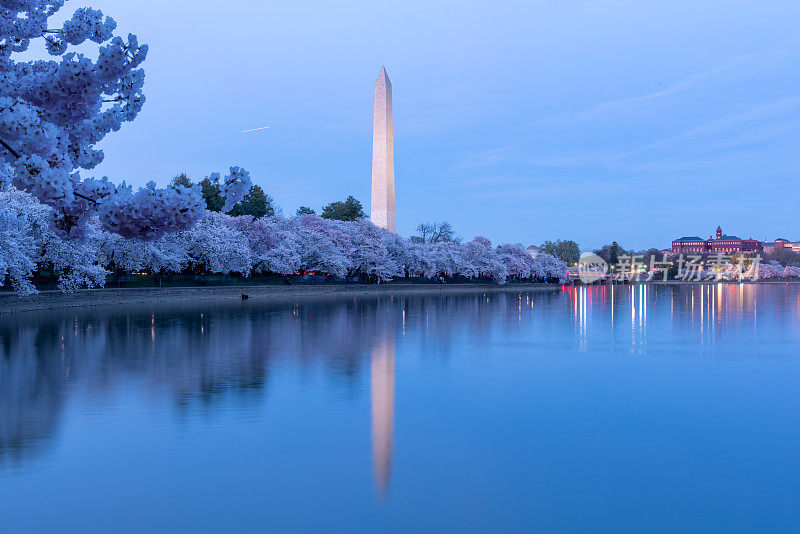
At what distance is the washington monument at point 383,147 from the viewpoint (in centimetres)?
8594

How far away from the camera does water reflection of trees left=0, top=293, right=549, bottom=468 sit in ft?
48.5

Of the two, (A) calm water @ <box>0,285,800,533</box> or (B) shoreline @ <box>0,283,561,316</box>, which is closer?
(A) calm water @ <box>0,285,800,533</box>

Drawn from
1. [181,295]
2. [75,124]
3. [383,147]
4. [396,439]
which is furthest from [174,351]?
[383,147]

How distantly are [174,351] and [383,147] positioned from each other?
66248 millimetres

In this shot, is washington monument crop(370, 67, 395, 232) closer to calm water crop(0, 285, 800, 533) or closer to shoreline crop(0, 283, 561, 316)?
shoreline crop(0, 283, 561, 316)

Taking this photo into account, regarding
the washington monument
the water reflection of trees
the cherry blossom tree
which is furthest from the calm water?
the washington monument

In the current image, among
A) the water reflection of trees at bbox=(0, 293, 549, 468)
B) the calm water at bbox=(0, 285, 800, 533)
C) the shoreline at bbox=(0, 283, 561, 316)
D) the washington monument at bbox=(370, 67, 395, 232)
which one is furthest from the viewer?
the washington monument at bbox=(370, 67, 395, 232)

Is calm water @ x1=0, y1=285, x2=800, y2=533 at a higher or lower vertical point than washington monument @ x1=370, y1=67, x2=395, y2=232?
lower

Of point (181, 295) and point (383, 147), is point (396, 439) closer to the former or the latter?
point (181, 295)

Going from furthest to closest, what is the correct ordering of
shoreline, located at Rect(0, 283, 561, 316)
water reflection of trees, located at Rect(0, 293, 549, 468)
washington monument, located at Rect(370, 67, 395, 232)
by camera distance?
1. washington monument, located at Rect(370, 67, 395, 232)
2. shoreline, located at Rect(0, 283, 561, 316)
3. water reflection of trees, located at Rect(0, 293, 549, 468)

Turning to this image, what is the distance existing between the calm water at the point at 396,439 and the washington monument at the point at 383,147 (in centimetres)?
6488

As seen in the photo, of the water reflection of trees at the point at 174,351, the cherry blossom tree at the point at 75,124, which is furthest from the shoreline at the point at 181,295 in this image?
the cherry blossom tree at the point at 75,124

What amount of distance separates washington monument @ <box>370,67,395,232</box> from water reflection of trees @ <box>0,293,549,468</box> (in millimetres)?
48078

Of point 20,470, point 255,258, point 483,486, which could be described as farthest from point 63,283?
point 483,486
